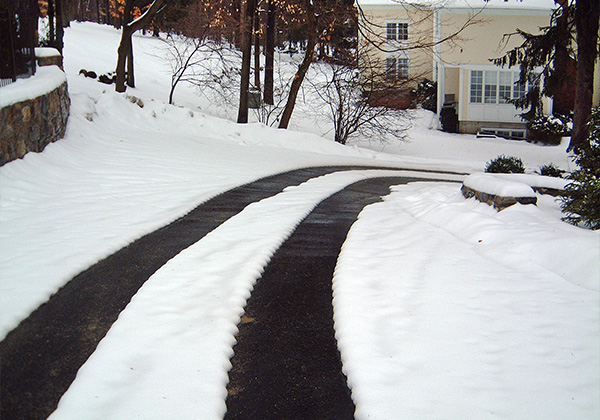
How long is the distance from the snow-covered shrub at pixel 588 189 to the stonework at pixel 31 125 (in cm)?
→ 786

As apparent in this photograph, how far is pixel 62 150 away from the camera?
980 centimetres

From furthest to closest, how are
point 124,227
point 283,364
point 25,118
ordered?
point 25,118, point 124,227, point 283,364

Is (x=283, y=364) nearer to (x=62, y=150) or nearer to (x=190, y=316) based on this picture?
(x=190, y=316)

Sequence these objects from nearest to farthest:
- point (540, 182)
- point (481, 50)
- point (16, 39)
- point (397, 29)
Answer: point (540, 182) < point (16, 39) < point (481, 50) < point (397, 29)

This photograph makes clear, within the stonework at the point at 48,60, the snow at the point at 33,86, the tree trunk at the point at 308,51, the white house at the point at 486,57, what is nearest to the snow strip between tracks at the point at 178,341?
the snow at the point at 33,86

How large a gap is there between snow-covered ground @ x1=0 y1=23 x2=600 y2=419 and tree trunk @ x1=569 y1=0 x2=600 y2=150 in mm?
9736

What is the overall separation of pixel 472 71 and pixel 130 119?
1864cm

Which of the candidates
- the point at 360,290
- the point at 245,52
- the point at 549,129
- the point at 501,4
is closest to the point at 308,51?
the point at 245,52

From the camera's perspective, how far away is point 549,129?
2441 cm

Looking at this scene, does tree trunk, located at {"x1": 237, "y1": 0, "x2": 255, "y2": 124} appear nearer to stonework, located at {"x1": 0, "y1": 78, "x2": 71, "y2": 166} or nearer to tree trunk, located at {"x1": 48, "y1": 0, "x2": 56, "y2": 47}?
tree trunk, located at {"x1": 48, "y1": 0, "x2": 56, "y2": 47}

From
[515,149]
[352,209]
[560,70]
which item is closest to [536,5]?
[515,149]

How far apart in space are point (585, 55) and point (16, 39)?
16.1 metres

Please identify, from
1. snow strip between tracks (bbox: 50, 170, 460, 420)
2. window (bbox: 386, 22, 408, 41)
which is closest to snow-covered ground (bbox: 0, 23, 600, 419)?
snow strip between tracks (bbox: 50, 170, 460, 420)

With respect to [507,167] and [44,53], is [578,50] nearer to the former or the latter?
[507,167]
